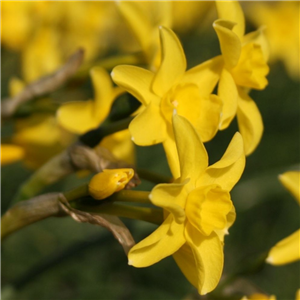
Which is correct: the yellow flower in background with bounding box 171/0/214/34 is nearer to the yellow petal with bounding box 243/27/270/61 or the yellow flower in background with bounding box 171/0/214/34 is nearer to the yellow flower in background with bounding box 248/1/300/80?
the yellow flower in background with bounding box 248/1/300/80

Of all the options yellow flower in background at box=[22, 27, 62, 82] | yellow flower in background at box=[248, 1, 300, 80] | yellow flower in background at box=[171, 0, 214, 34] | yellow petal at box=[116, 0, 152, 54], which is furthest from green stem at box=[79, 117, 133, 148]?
yellow flower in background at box=[248, 1, 300, 80]

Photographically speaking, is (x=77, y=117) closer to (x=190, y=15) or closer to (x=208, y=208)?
(x=208, y=208)

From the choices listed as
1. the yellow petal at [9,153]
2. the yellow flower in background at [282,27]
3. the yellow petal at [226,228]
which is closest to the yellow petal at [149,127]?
the yellow petal at [226,228]

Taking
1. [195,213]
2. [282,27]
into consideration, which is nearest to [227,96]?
[195,213]

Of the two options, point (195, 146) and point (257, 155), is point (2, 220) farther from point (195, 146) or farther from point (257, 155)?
point (257, 155)

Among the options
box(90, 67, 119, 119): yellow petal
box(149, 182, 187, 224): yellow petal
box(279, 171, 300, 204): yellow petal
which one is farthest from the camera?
box(90, 67, 119, 119): yellow petal

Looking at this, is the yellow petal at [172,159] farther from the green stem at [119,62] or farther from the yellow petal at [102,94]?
the green stem at [119,62]
